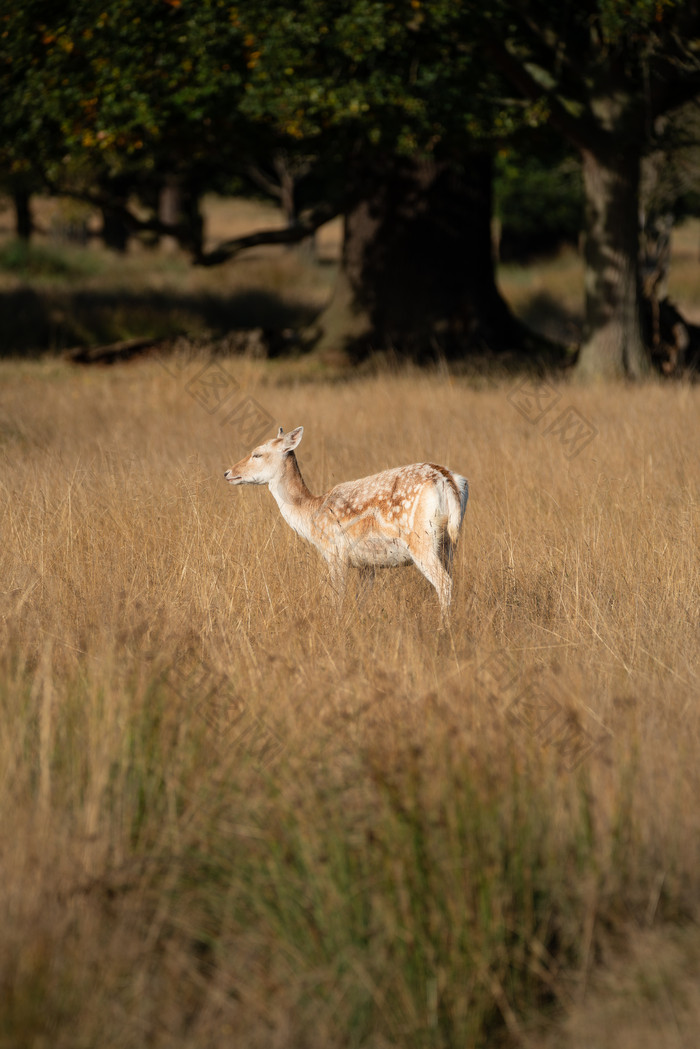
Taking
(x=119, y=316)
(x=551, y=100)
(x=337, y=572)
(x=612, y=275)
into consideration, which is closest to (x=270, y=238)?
(x=551, y=100)

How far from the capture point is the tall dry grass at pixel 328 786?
2523 mm

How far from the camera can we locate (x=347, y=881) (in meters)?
2.71

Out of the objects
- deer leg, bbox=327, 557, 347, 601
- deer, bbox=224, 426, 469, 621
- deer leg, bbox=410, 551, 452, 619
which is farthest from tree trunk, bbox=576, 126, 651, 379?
deer leg, bbox=410, 551, 452, 619

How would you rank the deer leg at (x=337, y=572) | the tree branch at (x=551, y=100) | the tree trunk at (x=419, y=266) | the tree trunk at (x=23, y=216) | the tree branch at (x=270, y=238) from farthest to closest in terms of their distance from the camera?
the tree trunk at (x=23, y=216) → the tree trunk at (x=419, y=266) → the tree branch at (x=270, y=238) → the tree branch at (x=551, y=100) → the deer leg at (x=337, y=572)

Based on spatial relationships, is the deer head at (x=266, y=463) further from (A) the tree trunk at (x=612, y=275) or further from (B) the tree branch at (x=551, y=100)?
(A) the tree trunk at (x=612, y=275)

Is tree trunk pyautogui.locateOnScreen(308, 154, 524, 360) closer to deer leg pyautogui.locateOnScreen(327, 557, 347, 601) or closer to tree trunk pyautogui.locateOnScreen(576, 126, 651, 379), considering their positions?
tree trunk pyautogui.locateOnScreen(576, 126, 651, 379)

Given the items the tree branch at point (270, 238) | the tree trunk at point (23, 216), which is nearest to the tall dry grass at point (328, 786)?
the tree branch at point (270, 238)

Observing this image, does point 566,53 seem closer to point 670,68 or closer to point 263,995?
point 670,68

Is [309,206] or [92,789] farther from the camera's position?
[309,206]

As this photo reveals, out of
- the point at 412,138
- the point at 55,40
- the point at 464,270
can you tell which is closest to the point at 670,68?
the point at 412,138

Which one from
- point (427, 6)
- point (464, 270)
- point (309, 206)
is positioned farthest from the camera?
point (309, 206)

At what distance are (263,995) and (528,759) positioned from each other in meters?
1.05

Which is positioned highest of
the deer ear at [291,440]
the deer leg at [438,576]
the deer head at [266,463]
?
the deer ear at [291,440]

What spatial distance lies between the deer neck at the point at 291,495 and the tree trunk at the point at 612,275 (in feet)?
23.9
